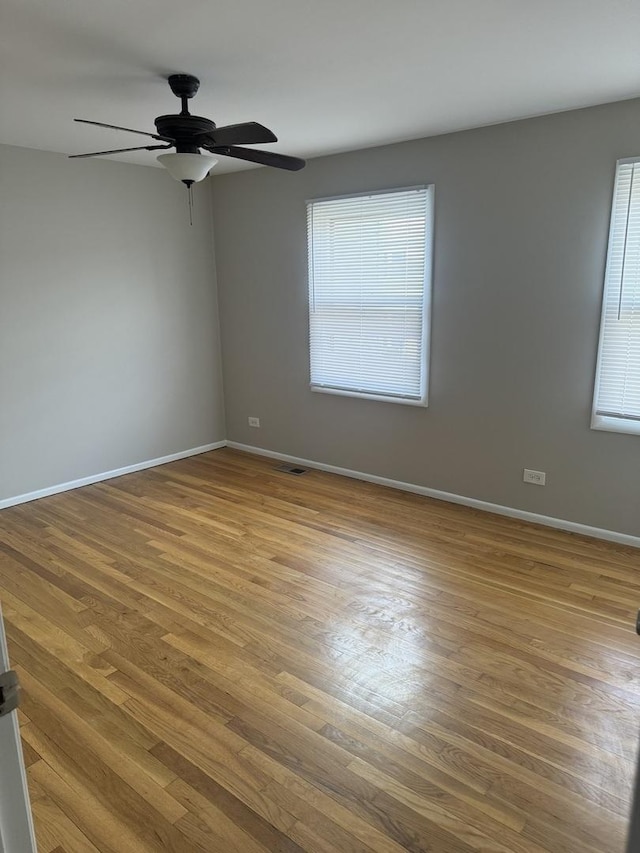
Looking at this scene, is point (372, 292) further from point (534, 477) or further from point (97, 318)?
point (97, 318)

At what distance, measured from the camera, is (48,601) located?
296 centimetres

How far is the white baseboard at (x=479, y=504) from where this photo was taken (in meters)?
3.58

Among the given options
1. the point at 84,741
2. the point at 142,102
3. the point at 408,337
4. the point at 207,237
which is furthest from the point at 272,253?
the point at 84,741

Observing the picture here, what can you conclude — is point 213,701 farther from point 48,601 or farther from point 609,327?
point 609,327

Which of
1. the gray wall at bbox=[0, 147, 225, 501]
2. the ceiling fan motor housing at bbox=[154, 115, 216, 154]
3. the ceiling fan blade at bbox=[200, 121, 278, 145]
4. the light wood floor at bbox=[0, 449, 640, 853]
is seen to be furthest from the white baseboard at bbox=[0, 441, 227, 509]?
the ceiling fan blade at bbox=[200, 121, 278, 145]

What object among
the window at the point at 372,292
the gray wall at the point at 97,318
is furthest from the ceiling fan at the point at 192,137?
the gray wall at the point at 97,318

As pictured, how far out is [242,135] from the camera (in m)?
2.47

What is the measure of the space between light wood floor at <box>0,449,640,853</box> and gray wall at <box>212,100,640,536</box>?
423 millimetres

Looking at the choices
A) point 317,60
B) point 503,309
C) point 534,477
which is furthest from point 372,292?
point 317,60

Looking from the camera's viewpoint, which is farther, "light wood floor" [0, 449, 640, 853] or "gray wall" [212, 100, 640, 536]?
"gray wall" [212, 100, 640, 536]

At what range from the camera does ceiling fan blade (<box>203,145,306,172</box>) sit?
8.83ft

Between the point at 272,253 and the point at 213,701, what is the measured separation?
374cm

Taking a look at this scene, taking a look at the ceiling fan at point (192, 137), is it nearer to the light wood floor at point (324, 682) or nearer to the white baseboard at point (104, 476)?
the light wood floor at point (324, 682)

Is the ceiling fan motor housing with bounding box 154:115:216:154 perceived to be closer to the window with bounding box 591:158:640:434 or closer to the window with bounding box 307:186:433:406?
the window with bounding box 307:186:433:406
